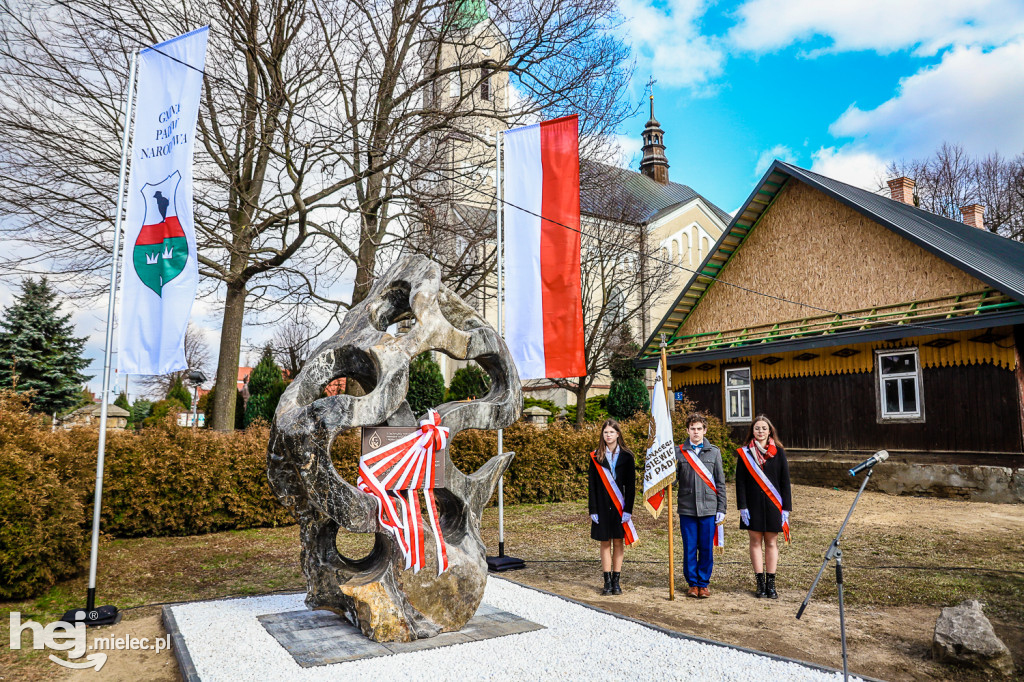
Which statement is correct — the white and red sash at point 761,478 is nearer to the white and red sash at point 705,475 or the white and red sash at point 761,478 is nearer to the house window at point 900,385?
the white and red sash at point 705,475

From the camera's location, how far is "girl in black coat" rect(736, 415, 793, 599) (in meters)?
7.17

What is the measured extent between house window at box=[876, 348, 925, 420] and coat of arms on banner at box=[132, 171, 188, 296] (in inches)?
628

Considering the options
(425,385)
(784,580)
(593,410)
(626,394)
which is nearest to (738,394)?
(626,394)

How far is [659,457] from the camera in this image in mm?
7375

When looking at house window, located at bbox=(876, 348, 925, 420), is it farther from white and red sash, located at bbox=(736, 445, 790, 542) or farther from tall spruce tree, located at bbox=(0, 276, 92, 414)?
tall spruce tree, located at bbox=(0, 276, 92, 414)

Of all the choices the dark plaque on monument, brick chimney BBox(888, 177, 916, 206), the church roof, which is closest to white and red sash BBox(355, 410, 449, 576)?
the dark plaque on monument

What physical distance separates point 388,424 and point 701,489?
3.57 metres

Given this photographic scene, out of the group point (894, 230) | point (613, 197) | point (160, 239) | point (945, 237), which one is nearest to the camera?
point (160, 239)

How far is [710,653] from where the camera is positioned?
5387mm

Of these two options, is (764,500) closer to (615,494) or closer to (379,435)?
(615,494)

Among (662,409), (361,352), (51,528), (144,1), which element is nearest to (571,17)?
(144,1)

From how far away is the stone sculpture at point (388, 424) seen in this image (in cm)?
552

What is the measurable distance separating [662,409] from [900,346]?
11.8 metres

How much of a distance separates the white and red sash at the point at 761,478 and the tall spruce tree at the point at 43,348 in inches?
1103
